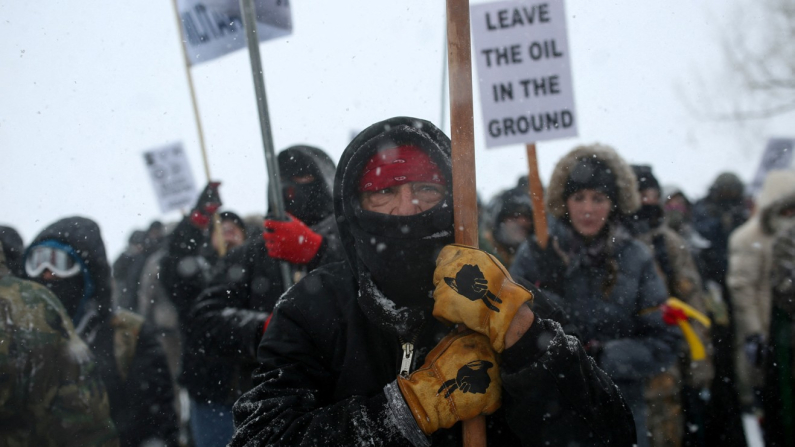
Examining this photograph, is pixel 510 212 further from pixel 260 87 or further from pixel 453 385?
pixel 453 385

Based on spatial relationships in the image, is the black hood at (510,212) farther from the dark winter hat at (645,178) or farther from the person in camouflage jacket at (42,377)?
the person in camouflage jacket at (42,377)

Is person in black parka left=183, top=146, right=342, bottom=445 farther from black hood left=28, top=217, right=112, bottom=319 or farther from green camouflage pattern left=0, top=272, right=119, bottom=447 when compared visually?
green camouflage pattern left=0, top=272, right=119, bottom=447

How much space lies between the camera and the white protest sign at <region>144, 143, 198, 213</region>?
25.1ft

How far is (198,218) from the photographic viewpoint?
14.3ft

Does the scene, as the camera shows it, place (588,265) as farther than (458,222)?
Yes

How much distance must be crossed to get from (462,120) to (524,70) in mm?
2531

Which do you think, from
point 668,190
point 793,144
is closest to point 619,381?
point 668,190

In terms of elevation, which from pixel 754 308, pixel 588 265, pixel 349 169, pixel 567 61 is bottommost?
pixel 754 308

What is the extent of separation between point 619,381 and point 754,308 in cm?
228

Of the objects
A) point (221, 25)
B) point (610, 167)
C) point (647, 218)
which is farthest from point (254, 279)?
point (647, 218)

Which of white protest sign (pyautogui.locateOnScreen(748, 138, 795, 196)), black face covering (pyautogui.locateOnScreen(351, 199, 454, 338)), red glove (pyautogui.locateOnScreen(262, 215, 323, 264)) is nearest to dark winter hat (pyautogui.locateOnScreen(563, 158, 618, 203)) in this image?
red glove (pyautogui.locateOnScreen(262, 215, 323, 264))

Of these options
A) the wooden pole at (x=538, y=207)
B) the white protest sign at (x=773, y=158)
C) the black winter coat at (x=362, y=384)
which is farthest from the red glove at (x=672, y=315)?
the white protest sign at (x=773, y=158)

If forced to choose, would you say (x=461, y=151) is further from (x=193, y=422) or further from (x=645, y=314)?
(x=193, y=422)

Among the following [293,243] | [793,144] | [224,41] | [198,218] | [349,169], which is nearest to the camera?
[349,169]
